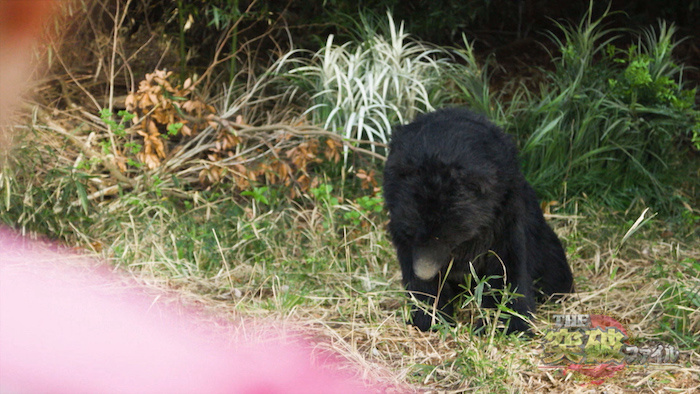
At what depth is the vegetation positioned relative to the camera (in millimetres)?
3221

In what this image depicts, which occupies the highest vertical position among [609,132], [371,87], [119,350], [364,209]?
[371,87]

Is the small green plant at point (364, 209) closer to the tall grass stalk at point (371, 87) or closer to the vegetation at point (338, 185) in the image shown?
the vegetation at point (338, 185)

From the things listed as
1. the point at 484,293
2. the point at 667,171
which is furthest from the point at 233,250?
the point at 667,171

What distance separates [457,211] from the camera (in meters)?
2.70

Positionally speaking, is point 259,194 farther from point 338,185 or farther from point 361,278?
point 361,278

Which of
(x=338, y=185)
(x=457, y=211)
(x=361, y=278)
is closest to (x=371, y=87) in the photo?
(x=338, y=185)

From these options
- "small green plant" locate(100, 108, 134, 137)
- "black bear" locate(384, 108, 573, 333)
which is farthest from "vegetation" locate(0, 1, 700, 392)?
"black bear" locate(384, 108, 573, 333)

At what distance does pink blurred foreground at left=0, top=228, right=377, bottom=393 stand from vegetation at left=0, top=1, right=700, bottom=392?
190 mm

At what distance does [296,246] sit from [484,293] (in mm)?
1541

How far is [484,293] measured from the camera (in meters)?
3.01

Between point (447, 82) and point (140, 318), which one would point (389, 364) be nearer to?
point (140, 318)

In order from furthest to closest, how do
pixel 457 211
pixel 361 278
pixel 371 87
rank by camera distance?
pixel 371 87 → pixel 361 278 → pixel 457 211

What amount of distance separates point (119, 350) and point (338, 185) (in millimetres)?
2217

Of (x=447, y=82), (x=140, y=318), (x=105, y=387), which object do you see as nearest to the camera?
(x=105, y=387)
